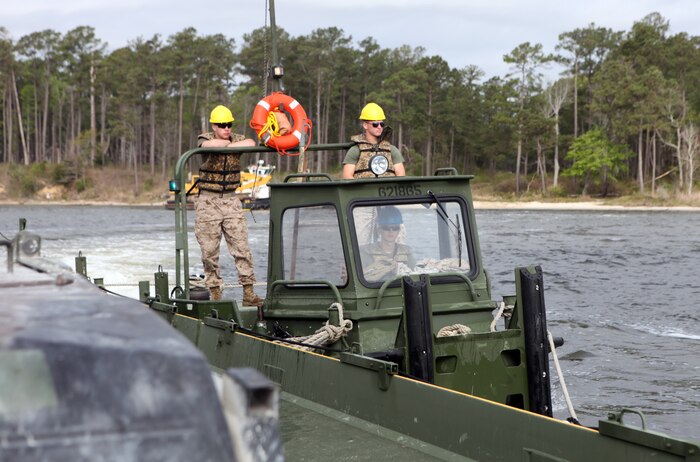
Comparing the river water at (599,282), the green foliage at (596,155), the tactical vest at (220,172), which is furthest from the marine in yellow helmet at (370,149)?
the green foliage at (596,155)

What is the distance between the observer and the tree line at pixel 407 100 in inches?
2896

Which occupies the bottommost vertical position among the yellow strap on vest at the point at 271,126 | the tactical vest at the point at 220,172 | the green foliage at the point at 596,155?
the tactical vest at the point at 220,172

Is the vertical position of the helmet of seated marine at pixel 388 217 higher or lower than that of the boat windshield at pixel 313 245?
higher

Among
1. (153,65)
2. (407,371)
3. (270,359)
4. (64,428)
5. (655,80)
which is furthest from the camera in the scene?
(153,65)

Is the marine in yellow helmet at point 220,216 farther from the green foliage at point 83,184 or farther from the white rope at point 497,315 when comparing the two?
the green foliage at point 83,184

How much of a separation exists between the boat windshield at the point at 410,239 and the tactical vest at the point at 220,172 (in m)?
2.21

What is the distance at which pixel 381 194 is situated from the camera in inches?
302

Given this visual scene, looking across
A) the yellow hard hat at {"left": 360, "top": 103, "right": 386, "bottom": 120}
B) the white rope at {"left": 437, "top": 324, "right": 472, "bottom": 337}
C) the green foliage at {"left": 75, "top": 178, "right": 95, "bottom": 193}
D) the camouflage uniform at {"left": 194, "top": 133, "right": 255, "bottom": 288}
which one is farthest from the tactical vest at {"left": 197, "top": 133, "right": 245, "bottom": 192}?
the green foliage at {"left": 75, "top": 178, "right": 95, "bottom": 193}

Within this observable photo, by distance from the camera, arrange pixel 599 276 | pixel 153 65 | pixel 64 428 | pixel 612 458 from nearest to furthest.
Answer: pixel 64 428
pixel 612 458
pixel 599 276
pixel 153 65

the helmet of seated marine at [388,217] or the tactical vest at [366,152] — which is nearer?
the helmet of seated marine at [388,217]

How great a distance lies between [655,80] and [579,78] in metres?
13.3

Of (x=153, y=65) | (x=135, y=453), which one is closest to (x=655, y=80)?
(x=153, y=65)

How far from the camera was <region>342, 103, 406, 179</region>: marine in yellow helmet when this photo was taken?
8.95 m

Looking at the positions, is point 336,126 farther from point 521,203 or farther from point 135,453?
point 135,453
